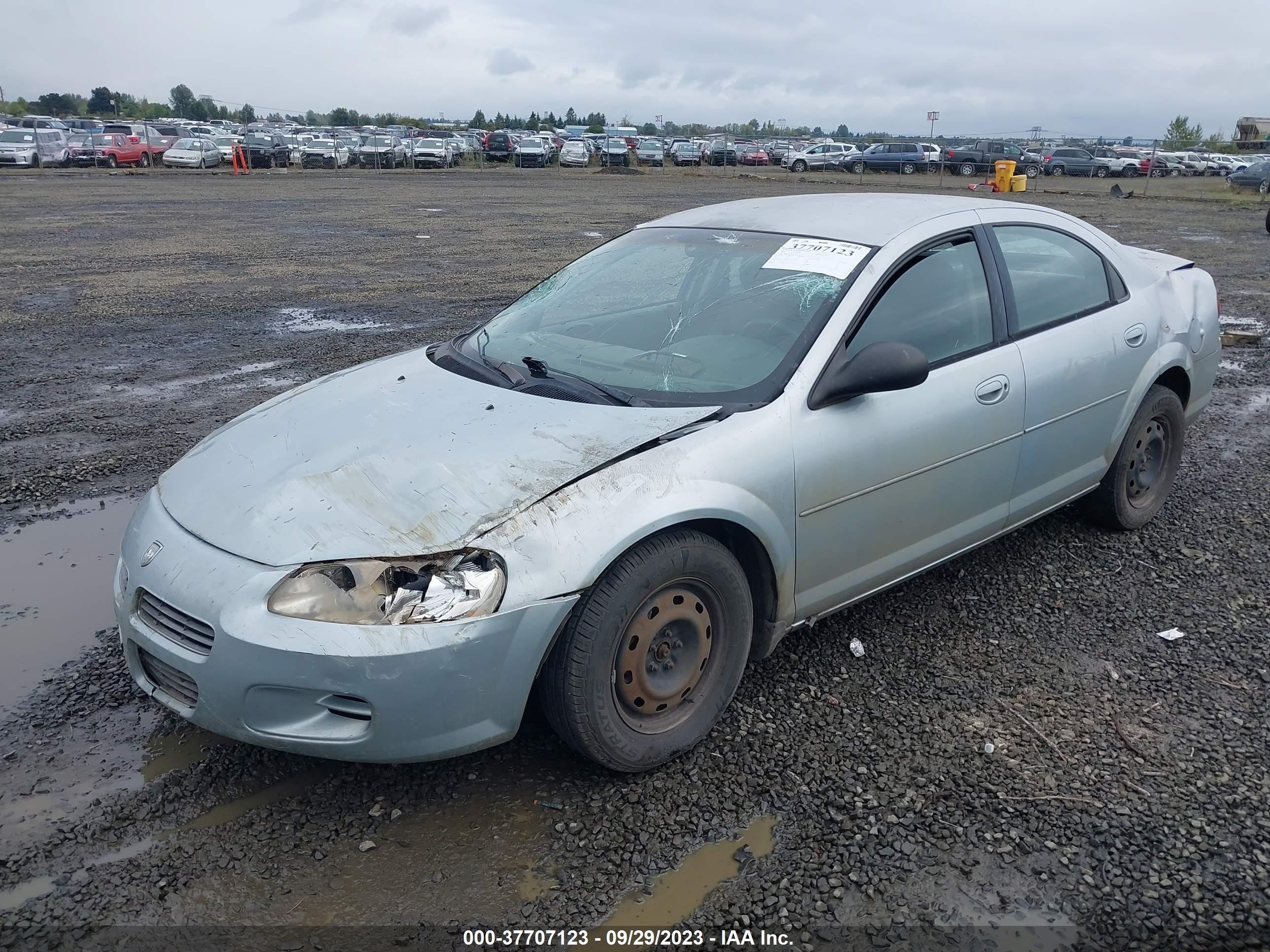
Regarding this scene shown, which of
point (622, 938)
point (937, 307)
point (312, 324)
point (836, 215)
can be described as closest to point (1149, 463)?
point (937, 307)

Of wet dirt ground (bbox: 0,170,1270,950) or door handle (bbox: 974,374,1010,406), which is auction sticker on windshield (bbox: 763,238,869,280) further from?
wet dirt ground (bbox: 0,170,1270,950)

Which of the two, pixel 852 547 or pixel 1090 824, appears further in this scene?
pixel 852 547

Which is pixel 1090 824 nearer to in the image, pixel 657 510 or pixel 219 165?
pixel 657 510

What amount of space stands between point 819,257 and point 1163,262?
2468mm

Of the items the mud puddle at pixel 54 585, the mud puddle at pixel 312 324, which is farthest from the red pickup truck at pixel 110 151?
the mud puddle at pixel 54 585

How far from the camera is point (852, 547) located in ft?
10.8

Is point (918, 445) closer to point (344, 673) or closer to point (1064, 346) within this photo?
point (1064, 346)

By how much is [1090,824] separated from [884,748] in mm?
611

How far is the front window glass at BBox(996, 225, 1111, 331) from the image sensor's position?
394cm

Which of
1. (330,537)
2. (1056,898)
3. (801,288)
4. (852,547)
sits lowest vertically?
(1056,898)

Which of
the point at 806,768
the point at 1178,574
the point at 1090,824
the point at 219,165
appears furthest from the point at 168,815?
the point at 219,165

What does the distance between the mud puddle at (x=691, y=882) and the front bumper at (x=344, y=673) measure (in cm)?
56

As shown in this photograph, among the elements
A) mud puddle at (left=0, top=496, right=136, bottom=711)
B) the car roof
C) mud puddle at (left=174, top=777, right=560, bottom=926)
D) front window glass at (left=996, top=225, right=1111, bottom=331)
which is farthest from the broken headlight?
front window glass at (left=996, top=225, right=1111, bottom=331)

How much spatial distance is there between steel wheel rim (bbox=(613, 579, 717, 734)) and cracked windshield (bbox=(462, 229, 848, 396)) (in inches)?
28.7
